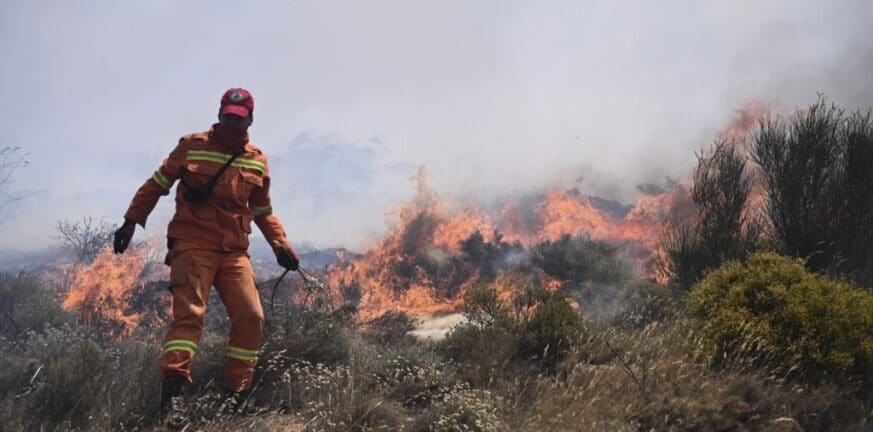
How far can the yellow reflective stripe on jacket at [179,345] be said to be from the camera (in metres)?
3.16

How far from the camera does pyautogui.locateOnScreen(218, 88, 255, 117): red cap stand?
371cm

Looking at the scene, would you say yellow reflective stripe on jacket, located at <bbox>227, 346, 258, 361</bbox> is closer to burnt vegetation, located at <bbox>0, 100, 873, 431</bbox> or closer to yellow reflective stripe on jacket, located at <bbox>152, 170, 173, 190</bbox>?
burnt vegetation, located at <bbox>0, 100, 873, 431</bbox>

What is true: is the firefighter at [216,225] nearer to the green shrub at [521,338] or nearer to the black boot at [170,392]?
the black boot at [170,392]

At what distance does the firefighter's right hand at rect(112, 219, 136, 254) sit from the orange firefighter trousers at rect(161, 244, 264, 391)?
13.3 inches

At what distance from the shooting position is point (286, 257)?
4.10 meters

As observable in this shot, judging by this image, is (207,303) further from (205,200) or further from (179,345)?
(205,200)

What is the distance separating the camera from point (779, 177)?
878cm

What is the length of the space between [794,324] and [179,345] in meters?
4.75

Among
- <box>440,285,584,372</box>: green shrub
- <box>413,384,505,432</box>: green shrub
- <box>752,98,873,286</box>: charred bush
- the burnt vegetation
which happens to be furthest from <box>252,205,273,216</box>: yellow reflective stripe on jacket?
<box>752,98,873,286</box>: charred bush

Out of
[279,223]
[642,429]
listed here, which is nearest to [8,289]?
[279,223]

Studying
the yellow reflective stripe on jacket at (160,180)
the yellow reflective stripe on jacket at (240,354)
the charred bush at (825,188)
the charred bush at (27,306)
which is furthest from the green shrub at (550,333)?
the charred bush at (27,306)

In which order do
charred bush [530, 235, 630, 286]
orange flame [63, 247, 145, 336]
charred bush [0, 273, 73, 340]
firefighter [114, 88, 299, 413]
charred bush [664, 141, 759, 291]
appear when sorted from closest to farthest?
1. firefighter [114, 88, 299, 413]
2. charred bush [664, 141, 759, 291]
3. charred bush [0, 273, 73, 340]
4. orange flame [63, 247, 145, 336]
5. charred bush [530, 235, 630, 286]

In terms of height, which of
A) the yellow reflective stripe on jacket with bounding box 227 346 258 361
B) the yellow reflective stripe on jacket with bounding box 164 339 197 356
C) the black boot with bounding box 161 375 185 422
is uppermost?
the yellow reflective stripe on jacket with bounding box 164 339 197 356

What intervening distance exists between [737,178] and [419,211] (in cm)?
1320
